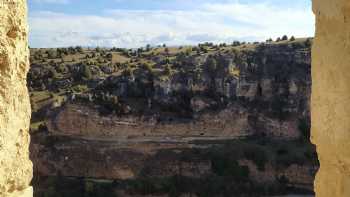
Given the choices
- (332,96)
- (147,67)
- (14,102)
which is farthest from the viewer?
(147,67)

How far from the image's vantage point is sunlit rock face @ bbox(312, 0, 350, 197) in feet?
11.0

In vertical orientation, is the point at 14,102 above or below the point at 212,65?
below

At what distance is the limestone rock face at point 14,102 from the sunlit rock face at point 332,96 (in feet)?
6.05

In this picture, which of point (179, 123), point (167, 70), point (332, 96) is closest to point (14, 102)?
point (332, 96)

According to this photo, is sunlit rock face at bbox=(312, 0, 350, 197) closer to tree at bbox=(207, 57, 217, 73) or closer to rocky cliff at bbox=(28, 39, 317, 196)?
rocky cliff at bbox=(28, 39, 317, 196)

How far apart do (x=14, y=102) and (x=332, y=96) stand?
6.32 ft

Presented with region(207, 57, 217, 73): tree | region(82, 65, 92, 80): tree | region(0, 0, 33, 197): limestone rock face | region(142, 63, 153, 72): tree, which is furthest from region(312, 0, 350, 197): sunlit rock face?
region(82, 65, 92, 80): tree

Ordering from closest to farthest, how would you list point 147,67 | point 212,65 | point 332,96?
point 332,96 → point 212,65 → point 147,67

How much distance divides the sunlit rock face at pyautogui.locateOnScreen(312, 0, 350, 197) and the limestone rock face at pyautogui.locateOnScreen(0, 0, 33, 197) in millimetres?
1845

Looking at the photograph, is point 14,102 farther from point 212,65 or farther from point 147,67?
point 147,67

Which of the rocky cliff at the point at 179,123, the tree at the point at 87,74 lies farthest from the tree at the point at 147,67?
the tree at the point at 87,74

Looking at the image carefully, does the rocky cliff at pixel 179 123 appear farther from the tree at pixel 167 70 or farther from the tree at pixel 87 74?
the tree at pixel 87 74

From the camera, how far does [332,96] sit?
3.46 metres

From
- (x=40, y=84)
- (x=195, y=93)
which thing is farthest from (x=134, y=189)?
(x=40, y=84)
